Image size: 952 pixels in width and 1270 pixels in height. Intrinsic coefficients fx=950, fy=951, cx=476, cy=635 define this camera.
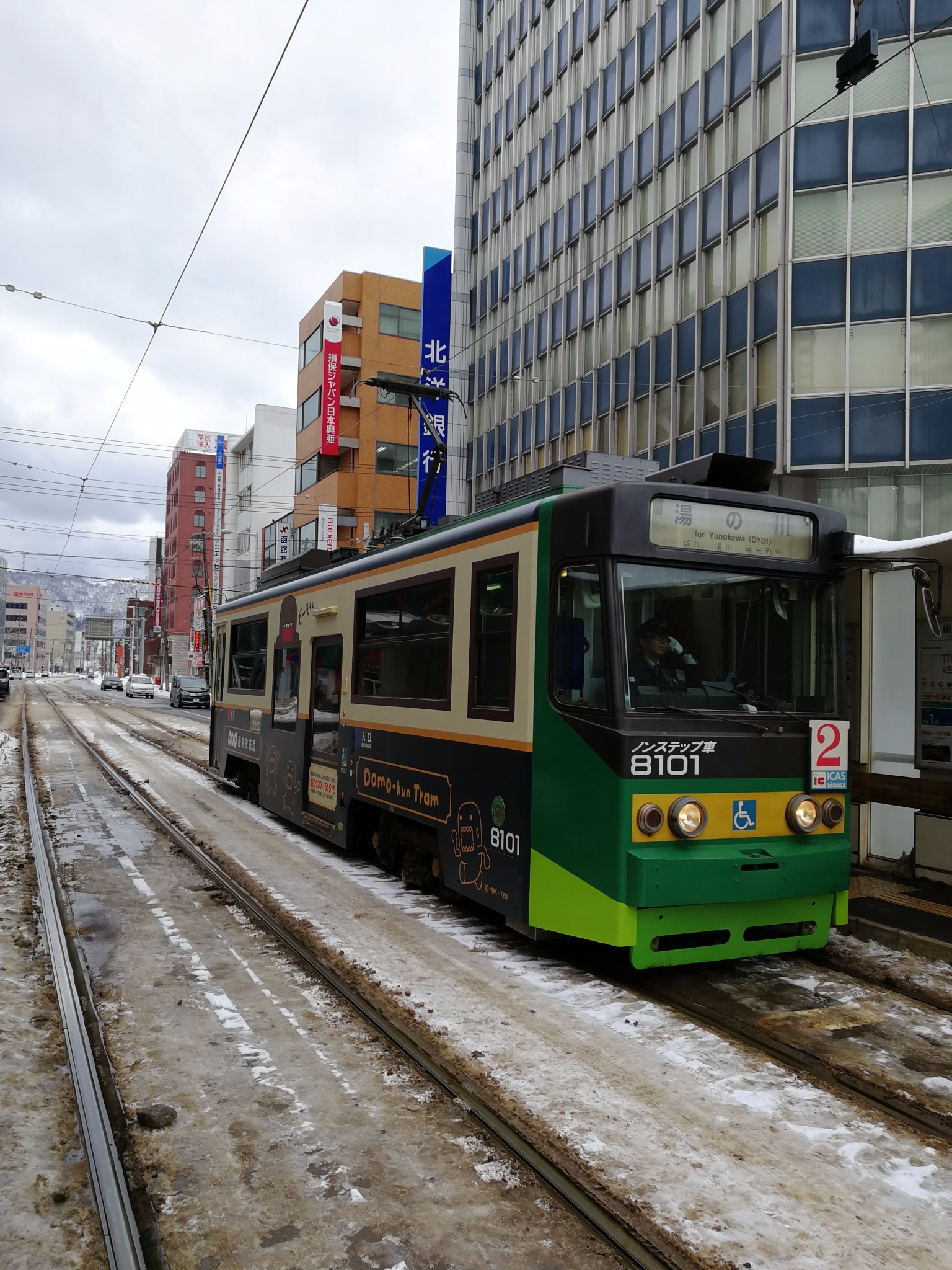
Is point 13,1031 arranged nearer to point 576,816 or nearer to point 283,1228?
point 283,1228

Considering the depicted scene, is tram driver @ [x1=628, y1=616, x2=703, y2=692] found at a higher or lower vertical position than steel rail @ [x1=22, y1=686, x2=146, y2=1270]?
higher

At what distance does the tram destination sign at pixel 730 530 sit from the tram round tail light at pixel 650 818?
4.77 ft

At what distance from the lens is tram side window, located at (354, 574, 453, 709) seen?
7.01m

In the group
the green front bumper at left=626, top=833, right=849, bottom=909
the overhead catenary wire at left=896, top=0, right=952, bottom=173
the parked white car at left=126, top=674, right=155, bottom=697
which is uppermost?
the overhead catenary wire at left=896, top=0, right=952, bottom=173

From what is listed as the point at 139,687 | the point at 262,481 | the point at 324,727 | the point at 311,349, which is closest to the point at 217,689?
the point at 324,727

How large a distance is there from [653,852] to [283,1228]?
106 inches

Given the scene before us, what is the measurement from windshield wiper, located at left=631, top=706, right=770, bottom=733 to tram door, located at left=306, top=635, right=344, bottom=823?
444 cm

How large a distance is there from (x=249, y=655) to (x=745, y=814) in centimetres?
849

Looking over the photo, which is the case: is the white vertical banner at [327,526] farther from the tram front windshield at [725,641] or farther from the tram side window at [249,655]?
the tram front windshield at [725,641]

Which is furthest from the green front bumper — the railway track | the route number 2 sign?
the railway track

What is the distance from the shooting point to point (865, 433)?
18922 millimetres

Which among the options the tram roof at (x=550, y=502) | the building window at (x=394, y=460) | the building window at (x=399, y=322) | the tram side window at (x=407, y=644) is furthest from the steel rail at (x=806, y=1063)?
the building window at (x=399, y=322)

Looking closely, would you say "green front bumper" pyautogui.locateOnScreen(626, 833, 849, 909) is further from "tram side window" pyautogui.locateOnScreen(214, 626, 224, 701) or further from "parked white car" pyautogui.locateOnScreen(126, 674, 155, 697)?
"parked white car" pyautogui.locateOnScreen(126, 674, 155, 697)

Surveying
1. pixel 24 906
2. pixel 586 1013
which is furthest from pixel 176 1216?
pixel 24 906
